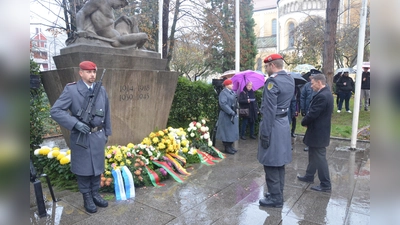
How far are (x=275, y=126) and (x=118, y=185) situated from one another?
236cm

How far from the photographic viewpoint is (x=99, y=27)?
5508 mm

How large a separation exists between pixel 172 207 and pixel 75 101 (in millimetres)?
1816

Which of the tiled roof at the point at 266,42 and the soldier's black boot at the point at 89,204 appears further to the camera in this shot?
the tiled roof at the point at 266,42

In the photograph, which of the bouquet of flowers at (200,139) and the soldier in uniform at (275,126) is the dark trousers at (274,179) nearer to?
the soldier in uniform at (275,126)

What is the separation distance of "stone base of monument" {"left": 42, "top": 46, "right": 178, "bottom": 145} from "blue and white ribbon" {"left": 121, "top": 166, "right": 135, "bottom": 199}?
1.20m

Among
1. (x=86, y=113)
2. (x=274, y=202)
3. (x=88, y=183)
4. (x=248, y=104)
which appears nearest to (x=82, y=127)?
(x=86, y=113)

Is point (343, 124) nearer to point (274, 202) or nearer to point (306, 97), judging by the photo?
point (306, 97)

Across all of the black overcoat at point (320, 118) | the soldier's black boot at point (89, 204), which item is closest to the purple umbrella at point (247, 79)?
the black overcoat at point (320, 118)

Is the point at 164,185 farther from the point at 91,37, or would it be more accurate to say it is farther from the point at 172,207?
the point at 91,37

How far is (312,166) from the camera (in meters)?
4.70

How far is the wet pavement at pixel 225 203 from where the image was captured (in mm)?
3398

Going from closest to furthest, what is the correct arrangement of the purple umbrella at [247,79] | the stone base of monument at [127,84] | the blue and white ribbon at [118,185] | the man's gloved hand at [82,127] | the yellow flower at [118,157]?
the man's gloved hand at [82,127] → the blue and white ribbon at [118,185] → the yellow flower at [118,157] → the stone base of monument at [127,84] → the purple umbrella at [247,79]

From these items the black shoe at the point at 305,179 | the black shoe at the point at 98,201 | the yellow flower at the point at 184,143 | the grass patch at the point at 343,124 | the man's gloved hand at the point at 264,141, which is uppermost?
the man's gloved hand at the point at 264,141

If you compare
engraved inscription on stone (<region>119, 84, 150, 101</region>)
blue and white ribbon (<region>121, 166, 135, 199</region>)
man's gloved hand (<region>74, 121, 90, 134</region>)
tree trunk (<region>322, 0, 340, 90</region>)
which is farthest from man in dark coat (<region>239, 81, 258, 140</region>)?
man's gloved hand (<region>74, 121, 90, 134</region>)
